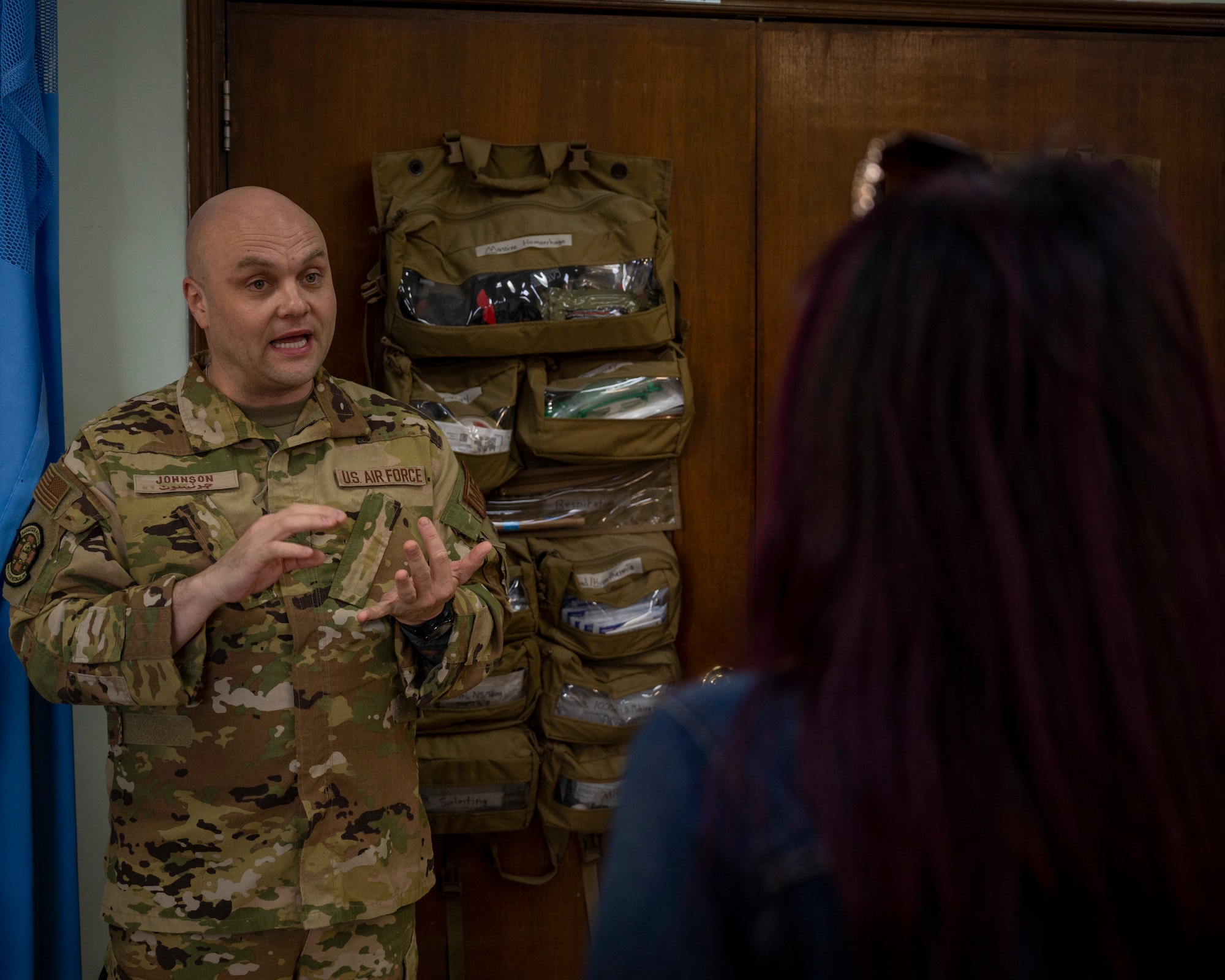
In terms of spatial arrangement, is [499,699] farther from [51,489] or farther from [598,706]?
[51,489]

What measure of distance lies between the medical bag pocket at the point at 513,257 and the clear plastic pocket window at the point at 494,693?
686 millimetres

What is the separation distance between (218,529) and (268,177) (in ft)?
3.19

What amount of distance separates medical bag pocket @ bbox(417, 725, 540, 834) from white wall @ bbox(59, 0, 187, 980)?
2.16 ft

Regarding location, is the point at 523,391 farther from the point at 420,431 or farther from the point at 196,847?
the point at 196,847

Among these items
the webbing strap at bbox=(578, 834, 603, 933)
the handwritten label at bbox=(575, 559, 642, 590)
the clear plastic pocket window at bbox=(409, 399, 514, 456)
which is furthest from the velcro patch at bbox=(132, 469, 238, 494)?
the webbing strap at bbox=(578, 834, 603, 933)

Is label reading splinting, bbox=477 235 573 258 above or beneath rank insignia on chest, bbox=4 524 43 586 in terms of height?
above

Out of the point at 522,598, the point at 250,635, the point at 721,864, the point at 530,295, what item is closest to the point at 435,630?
the point at 250,635

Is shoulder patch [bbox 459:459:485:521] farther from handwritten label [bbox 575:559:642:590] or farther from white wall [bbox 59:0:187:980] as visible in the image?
white wall [bbox 59:0:187:980]

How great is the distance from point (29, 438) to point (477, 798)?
112cm

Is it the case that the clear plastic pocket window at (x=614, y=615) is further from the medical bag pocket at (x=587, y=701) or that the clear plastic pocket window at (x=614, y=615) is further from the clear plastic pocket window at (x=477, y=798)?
the clear plastic pocket window at (x=477, y=798)

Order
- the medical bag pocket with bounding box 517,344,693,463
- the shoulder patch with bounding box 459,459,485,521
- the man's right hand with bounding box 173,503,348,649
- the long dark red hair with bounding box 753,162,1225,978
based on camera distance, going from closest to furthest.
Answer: the long dark red hair with bounding box 753,162,1225,978, the man's right hand with bounding box 173,503,348,649, the shoulder patch with bounding box 459,459,485,521, the medical bag pocket with bounding box 517,344,693,463

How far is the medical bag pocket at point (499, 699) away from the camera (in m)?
2.12

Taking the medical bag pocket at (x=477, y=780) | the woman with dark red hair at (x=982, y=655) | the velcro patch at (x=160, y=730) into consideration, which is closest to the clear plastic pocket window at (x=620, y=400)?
the medical bag pocket at (x=477, y=780)

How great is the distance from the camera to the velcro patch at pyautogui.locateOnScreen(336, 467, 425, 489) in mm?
1602
